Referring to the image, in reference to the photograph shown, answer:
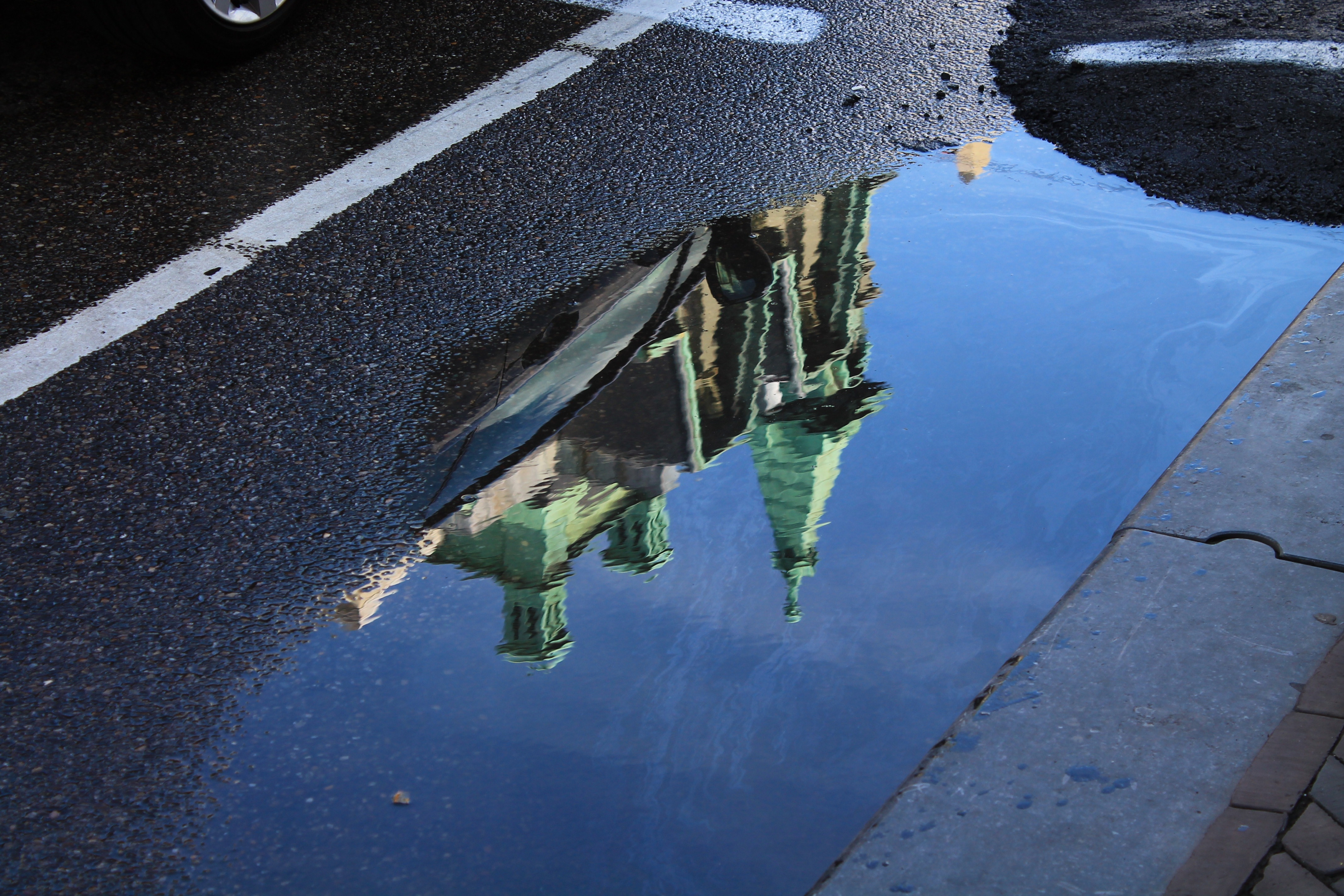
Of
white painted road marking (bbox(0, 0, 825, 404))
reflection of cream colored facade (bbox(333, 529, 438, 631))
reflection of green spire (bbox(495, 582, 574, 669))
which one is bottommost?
reflection of green spire (bbox(495, 582, 574, 669))

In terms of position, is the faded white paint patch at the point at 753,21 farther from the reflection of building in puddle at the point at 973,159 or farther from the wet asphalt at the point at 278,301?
the reflection of building in puddle at the point at 973,159

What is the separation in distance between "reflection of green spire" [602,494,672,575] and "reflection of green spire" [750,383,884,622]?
28 cm

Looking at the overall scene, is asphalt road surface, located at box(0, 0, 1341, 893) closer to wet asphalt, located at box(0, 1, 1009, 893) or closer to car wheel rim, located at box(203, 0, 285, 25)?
wet asphalt, located at box(0, 1, 1009, 893)

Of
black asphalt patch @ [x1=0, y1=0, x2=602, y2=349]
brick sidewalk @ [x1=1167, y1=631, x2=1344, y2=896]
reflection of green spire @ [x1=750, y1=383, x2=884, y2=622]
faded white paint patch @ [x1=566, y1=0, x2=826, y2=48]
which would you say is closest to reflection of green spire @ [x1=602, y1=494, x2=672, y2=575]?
reflection of green spire @ [x1=750, y1=383, x2=884, y2=622]

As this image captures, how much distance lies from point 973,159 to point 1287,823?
3057mm

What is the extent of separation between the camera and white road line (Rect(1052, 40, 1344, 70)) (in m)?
4.89

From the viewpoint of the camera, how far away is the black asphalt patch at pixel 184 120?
145 inches

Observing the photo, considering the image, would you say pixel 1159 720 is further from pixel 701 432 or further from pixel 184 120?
pixel 184 120

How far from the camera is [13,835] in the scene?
78.3 inches

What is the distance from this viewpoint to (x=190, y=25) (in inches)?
182

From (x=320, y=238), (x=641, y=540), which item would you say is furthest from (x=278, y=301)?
(x=641, y=540)

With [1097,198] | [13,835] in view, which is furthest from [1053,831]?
[1097,198]

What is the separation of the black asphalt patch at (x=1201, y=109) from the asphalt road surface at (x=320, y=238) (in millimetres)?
20

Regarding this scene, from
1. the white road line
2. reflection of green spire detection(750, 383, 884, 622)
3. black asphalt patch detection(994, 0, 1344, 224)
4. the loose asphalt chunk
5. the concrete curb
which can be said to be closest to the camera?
the loose asphalt chunk
